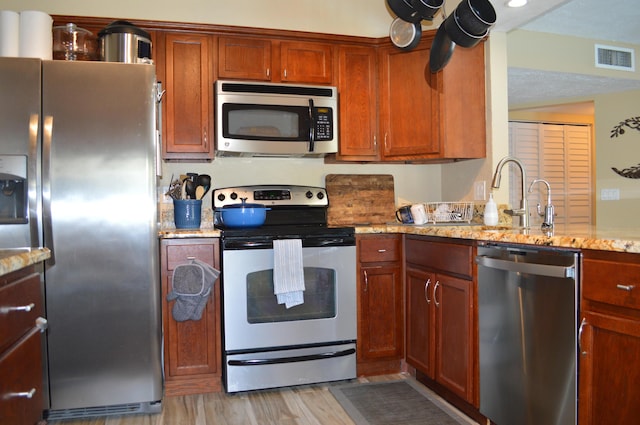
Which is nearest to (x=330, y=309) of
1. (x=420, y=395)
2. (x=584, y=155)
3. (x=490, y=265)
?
(x=420, y=395)

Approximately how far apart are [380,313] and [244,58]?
6.04ft

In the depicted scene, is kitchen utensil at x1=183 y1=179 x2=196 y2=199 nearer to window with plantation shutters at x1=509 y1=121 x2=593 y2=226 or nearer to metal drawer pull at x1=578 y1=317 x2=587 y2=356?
metal drawer pull at x1=578 y1=317 x2=587 y2=356

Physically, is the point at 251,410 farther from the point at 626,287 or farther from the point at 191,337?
the point at 626,287

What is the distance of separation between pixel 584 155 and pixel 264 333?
5.43m

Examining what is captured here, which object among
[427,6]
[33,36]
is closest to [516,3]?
[427,6]

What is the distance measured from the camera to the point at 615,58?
4734mm

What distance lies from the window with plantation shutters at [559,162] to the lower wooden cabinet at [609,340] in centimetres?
459

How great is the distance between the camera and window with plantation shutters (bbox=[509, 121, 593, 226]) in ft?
20.1

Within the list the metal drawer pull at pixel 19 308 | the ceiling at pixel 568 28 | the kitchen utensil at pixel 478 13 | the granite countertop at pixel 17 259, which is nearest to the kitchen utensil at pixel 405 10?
the kitchen utensil at pixel 478 13

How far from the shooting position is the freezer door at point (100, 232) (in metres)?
2.38

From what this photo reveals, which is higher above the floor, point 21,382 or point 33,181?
→ point 33,181

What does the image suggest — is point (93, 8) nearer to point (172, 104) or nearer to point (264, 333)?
point (172, 104)

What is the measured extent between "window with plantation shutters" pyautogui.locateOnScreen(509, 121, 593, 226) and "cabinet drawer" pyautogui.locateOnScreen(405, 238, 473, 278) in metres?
3.67

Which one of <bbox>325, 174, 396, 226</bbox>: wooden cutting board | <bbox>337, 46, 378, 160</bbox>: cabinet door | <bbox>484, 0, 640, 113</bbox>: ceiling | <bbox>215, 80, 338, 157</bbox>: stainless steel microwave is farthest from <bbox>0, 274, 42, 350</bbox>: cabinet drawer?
<bbox>484, 0, 640, 113</bbox>: ceiling
